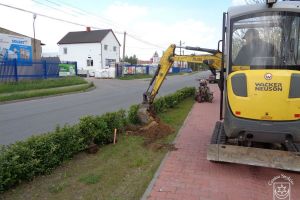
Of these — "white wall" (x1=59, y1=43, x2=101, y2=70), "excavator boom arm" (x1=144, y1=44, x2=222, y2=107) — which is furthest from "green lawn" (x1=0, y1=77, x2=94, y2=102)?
"white wall" (x1=59, y1=43, x2=101, y2=70)

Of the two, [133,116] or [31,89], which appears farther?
[31,89]

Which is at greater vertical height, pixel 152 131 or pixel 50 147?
pixel 50 147

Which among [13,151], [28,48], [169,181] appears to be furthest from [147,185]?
[28,48]

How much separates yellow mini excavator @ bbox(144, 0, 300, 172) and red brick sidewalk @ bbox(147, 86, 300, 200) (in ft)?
1.10

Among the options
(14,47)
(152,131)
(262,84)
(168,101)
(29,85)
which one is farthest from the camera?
(14,47)

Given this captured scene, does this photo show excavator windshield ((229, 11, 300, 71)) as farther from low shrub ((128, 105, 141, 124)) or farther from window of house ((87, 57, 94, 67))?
window of house ((87, 57, 94, 67))

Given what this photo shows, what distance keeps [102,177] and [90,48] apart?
52482 millimetres

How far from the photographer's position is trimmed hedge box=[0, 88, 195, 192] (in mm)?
4818

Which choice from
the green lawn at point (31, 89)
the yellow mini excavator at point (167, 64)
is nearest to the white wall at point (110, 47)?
the green lawn at point (31, 89)

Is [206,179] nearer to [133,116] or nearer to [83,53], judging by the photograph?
[133,116]

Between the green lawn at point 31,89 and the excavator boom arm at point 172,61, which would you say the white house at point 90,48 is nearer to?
the green lawn at point 31,89

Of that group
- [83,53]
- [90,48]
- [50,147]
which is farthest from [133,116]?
[83,53]

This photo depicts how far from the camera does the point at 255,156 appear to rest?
5664 mm

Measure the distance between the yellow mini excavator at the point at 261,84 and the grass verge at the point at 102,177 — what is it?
1.40 meters
